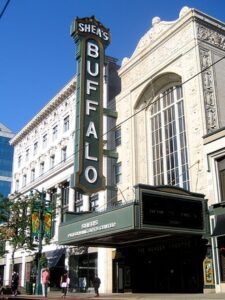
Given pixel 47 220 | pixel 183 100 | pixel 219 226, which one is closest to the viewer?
pixel 219 226

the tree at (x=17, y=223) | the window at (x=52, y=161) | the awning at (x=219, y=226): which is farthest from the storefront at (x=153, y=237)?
the window at (x=52, y=161)

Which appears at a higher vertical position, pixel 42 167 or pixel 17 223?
pixel 42 167

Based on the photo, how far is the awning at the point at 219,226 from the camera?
23.4 meters

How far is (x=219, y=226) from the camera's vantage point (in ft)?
78.2

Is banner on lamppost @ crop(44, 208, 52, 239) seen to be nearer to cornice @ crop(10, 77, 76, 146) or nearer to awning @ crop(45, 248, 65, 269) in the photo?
awning @ crop(45, 248, 65, 269)

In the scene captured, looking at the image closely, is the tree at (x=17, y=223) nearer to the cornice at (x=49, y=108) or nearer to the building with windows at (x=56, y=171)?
the building with windows at (x=56, y=171)

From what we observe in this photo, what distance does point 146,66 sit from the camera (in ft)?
112

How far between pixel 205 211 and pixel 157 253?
5.19 metres

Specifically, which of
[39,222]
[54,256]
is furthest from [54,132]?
[39,222]

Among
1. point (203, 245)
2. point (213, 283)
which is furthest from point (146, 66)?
point (213, 283)

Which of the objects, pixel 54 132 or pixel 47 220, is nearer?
pixel 47 220

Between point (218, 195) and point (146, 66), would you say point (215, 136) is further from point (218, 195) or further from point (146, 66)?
point (146, 66)

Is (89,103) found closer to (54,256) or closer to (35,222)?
(35,222)

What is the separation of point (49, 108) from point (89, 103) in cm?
1799
